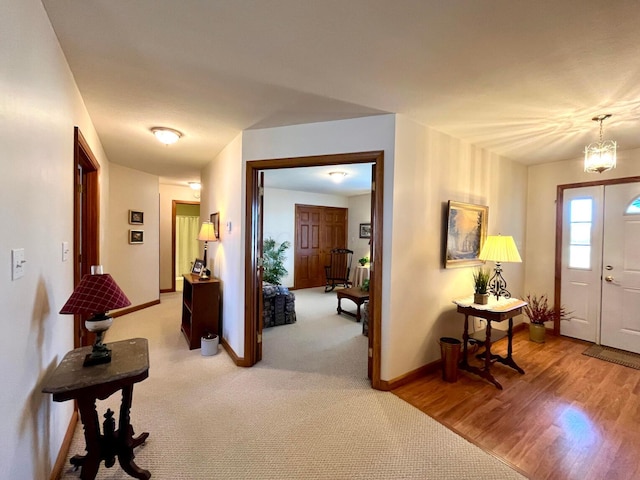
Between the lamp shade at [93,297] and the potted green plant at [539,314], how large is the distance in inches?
164

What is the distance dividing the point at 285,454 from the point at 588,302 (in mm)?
4113

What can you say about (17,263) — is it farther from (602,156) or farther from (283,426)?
(602,156)

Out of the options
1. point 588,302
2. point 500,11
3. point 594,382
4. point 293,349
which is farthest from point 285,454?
point 588,302

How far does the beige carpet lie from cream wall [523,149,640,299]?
2.85 metres

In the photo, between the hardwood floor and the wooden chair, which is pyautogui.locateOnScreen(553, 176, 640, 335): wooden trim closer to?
the hardwood floor

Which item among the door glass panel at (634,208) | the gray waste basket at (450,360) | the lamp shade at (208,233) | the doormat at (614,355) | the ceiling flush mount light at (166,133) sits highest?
the ceiling flush mount light at (166,133)

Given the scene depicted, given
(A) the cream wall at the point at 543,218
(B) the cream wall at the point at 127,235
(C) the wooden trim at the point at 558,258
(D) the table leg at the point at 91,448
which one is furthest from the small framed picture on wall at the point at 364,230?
(D) the table leg at the point at 91,448

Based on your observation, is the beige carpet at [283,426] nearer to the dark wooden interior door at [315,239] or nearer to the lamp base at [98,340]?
the lamp base at [98,340]

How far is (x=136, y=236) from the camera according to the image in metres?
5.02

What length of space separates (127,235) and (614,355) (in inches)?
267

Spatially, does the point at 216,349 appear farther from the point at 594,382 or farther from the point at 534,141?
the point at 534,141

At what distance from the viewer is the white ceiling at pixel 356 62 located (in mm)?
1390

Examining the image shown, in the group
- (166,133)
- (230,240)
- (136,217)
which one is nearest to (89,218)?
(166,133)

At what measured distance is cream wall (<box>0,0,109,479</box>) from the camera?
42.3 inches
